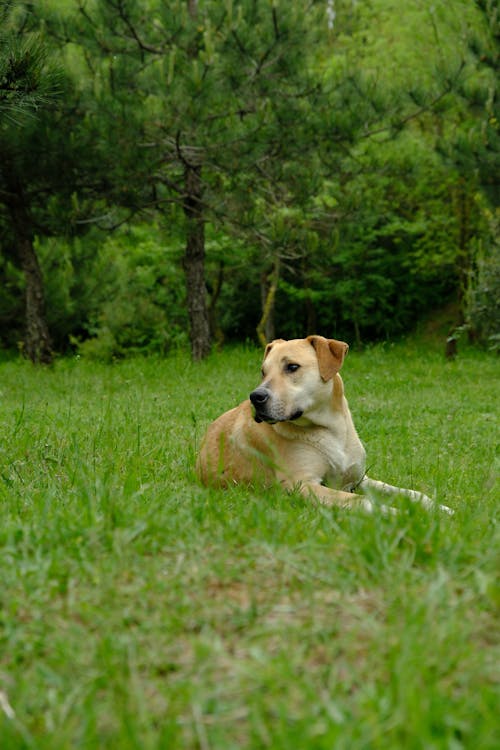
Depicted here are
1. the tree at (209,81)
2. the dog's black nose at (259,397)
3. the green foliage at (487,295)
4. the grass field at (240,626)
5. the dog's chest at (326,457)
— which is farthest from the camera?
the green foliage at (487,295)

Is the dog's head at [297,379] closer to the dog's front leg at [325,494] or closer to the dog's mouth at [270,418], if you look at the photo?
the dog's mouth at [270,418]

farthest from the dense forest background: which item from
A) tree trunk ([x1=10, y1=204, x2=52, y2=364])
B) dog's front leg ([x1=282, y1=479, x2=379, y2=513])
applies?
dog's front leg ([x1=282, y1=479, x2=379, y2=513])

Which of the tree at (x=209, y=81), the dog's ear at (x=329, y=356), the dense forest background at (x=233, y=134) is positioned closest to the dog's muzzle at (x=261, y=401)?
the dog's ear at (x=329, y=356)

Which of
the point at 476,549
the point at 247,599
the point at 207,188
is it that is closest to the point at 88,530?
the point at 247,599

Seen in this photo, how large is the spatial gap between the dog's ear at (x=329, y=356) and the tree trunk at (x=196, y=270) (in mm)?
9565

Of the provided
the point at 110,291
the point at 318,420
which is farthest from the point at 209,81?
the point at 110,291

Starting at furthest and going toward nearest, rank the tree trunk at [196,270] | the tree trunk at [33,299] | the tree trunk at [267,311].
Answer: the tree trunk at [267,311] → the tree trunk at [33,299] → the tree trunk at [196,270]

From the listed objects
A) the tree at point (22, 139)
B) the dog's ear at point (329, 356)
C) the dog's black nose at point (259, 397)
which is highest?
the tree at point (22, 139)

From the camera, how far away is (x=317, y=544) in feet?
7.86

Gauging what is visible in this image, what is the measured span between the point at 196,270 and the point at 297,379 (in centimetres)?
1031

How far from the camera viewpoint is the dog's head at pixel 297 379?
14.0ft

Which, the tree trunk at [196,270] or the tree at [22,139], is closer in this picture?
the tree at [22,139]

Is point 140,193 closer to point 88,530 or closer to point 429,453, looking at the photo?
point 429,453

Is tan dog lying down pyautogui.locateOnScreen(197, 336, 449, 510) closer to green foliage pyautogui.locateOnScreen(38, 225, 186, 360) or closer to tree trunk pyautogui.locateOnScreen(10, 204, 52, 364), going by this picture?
tree trunk pyautogui.locateOnScreen(10, 204, 52, 364)
